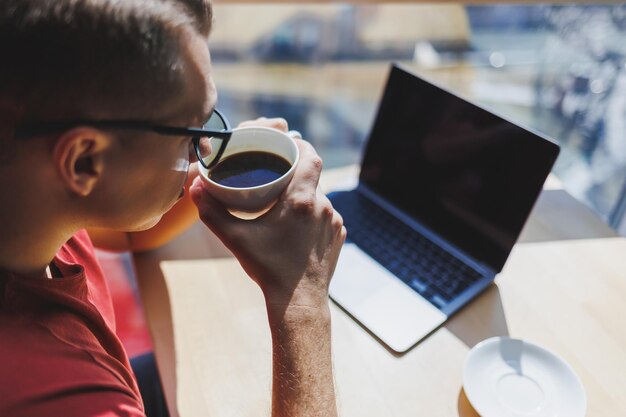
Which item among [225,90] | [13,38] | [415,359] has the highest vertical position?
[13,38]

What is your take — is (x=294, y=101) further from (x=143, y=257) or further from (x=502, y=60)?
(x=143, y=257)

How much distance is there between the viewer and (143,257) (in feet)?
3.51

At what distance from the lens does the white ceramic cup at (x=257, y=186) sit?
74 cm

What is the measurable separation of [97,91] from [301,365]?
1.48 ft

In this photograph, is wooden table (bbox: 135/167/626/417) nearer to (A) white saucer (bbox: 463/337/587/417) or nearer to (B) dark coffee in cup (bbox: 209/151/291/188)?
(A) white saucer (bbox: 463/337/587/417)

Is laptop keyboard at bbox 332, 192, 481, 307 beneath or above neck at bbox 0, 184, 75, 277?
beneath

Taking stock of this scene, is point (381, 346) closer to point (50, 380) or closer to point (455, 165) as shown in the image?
point (455, 165)

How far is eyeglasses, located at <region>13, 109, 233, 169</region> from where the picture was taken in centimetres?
57

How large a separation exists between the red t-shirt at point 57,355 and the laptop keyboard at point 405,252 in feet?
1.74

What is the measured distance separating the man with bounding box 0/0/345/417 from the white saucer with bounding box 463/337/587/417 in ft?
0.81

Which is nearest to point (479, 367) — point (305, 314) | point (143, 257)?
point (305, 314)

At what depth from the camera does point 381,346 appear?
911 millimetres

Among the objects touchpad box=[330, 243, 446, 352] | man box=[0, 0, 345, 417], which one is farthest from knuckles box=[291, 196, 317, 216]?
touchpad box=[330, 243, 446, 352]

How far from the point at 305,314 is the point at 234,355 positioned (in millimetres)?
189
